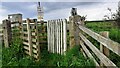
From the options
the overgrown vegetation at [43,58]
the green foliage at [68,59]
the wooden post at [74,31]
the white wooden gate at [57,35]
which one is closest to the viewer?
the green foliage at [68,59]

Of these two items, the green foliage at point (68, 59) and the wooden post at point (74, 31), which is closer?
the green foliage at point (68, 59)

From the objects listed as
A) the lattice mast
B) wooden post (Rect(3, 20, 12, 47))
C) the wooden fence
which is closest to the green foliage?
the wooden fence

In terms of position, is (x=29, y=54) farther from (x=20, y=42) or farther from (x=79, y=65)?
(x=79, y=65)

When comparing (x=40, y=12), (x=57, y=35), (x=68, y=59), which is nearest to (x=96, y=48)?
(x=68, y=59)

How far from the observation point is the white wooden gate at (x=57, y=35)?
11555 millimetres

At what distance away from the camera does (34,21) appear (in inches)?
485

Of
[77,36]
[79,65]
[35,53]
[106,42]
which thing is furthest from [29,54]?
[106,42]

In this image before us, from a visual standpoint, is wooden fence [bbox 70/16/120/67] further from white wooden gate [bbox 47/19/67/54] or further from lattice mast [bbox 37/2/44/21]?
lattice mast [bbox 37/2/44/21]

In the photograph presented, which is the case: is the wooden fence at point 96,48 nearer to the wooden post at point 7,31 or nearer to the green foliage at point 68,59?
the green foliage at point 68,59

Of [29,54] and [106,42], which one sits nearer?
[106,42]

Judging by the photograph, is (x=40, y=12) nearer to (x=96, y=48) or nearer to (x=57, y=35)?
(x=57, y=35)

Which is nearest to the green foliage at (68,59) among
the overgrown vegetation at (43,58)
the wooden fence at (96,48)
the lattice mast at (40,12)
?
the overgrown vegetation at (43,58)

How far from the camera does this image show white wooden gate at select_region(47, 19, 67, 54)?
37.9ft

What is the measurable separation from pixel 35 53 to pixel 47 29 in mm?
1547
